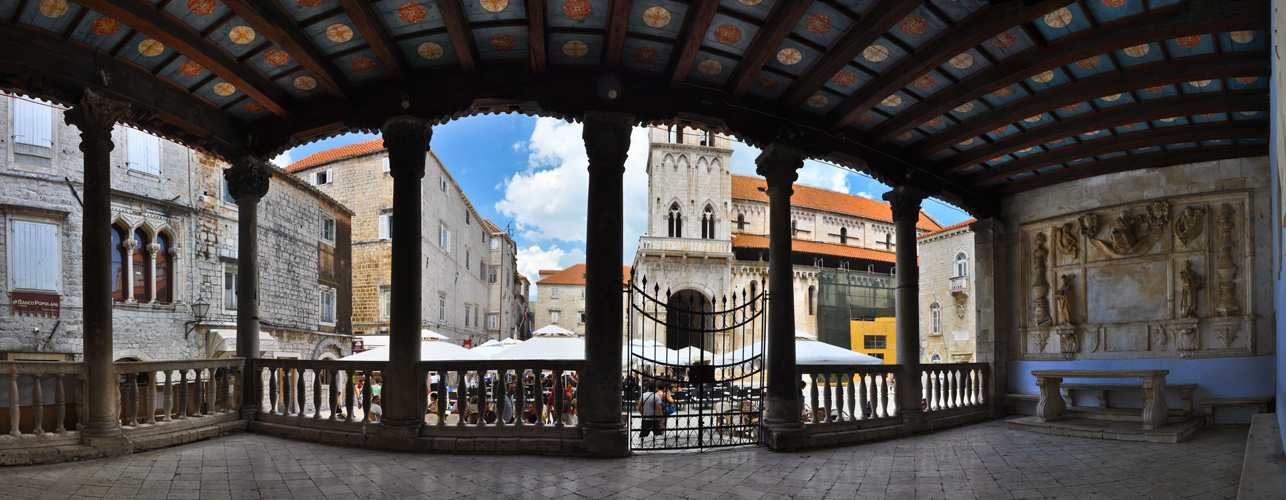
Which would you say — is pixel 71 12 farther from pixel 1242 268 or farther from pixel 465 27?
A: pixel 1242 268

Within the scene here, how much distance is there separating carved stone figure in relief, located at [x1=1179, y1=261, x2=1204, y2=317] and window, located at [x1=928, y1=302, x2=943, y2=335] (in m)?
31.4

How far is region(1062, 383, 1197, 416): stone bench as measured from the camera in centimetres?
1012

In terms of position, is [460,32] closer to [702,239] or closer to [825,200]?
[702,239]

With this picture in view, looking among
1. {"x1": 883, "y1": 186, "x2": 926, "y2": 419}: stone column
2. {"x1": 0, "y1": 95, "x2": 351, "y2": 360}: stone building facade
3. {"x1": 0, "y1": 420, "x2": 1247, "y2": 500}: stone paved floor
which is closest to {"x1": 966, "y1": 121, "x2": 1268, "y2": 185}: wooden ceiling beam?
{"x1": 883, "y1": 186, "x2": 926, "y2": 419}: stone column

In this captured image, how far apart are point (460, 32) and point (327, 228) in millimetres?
21757

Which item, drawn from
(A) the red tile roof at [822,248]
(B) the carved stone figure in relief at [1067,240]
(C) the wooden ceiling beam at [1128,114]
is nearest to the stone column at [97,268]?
(C) the wooden ceiling beam at [1128,114]

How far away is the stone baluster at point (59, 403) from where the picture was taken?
6.81 metres

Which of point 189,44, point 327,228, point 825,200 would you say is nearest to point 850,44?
point 189,44

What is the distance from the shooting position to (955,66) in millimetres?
7520

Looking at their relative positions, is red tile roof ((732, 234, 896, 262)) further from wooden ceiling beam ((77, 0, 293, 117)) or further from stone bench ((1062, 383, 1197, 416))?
wooden ceiling beam ((77, 0, 293, 117))

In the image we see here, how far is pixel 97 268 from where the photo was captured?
7.17 m

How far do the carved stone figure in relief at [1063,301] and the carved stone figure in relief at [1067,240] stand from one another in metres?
0.40

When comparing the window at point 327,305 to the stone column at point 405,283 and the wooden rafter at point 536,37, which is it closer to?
the stone column at point 405,283

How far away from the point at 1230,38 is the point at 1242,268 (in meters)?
5.15
